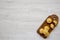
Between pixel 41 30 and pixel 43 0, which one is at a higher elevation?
pixel 43 0

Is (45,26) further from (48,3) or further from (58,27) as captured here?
(48,3)

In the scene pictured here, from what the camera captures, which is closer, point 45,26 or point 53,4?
point 45,26

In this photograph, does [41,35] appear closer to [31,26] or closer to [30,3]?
[31,26]

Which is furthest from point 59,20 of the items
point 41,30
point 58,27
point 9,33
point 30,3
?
point 9,33

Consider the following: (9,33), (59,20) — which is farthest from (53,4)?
(9,33)

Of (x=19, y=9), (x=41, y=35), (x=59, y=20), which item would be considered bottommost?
(x=41, y=35)

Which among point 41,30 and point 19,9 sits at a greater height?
point 19,9
